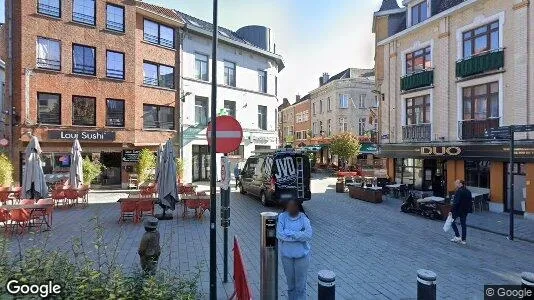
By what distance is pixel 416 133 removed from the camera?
62.2ft

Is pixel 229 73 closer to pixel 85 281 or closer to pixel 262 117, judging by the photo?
pixel 262 117

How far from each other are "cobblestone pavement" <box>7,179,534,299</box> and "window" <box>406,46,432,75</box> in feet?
30.9

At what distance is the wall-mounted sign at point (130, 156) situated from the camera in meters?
22.1

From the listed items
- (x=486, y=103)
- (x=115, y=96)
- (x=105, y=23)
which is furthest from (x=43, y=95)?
(x=486, y=103)

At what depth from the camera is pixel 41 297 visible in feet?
9.48

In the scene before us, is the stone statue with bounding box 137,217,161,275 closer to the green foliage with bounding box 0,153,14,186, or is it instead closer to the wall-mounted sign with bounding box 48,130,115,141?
the green foliage with bounding box 0,153,14,186

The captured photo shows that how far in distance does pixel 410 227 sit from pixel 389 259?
164 inches

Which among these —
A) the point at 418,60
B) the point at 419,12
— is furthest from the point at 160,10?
the point at 418,60

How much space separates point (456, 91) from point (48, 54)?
73.8 feet

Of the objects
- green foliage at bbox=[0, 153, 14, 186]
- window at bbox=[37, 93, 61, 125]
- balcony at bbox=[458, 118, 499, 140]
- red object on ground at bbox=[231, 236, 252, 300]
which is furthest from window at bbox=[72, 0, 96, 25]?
balcony at bbox=[458, 118, 499, 140]

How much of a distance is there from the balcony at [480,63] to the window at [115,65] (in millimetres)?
19713

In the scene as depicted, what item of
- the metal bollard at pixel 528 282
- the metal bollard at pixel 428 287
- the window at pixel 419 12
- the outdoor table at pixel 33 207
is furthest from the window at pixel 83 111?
the metal bollard at pixel 528 282

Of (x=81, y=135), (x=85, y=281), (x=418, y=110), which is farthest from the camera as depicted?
(x=81, y=135)

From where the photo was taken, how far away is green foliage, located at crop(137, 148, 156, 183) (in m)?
21.0
